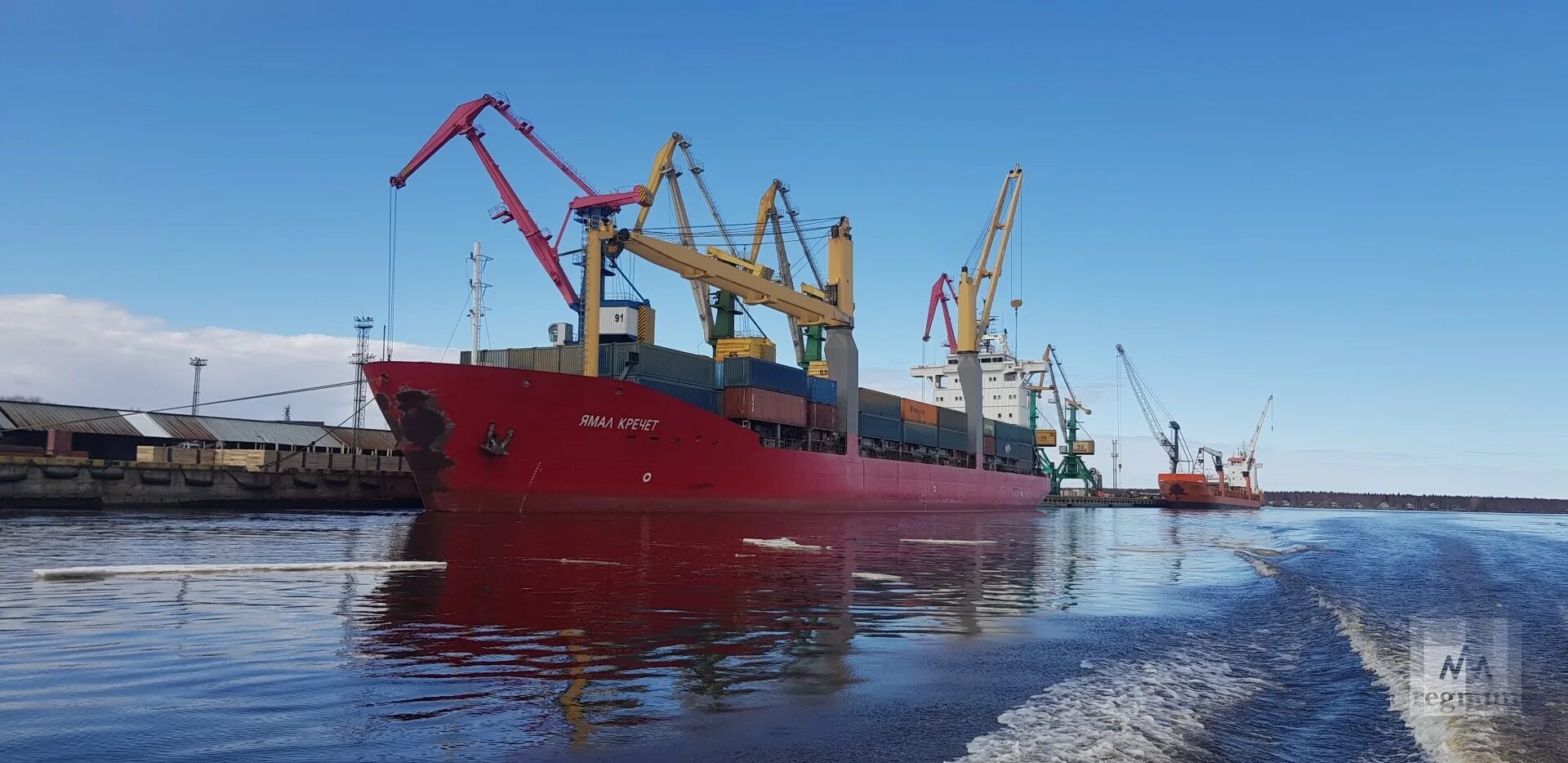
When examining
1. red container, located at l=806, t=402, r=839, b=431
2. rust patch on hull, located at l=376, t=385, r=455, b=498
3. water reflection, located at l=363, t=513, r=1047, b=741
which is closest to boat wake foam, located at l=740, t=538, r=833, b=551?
water reflection, located at l=363, t=513, r=1047, b=741

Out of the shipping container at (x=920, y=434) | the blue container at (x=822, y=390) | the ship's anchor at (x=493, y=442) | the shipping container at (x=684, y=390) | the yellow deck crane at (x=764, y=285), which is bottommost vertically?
the ship's anchor at (x=493, y=442)

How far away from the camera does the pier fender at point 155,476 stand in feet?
115

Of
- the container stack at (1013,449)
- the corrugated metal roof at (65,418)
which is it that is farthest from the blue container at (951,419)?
the corrugated metal roof at (65,418)

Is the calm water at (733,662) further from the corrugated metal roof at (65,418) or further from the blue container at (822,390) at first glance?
the corrugated metal roof at (65,418)

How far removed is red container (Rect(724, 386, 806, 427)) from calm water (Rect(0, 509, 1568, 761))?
64.8 ft

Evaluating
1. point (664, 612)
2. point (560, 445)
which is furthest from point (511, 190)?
point (664, 612)

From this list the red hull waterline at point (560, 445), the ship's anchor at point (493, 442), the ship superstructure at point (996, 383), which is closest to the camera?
the red hull waterline at point (560, 445)

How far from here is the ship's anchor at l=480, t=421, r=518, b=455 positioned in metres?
29.0

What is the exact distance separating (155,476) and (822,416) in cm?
2707

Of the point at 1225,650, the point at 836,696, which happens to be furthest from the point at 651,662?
the point at 1225,650

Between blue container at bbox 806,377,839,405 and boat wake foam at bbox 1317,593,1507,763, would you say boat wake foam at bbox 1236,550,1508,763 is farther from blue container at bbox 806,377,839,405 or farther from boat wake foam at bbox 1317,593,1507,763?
blue container at bbox 806,377,839,405

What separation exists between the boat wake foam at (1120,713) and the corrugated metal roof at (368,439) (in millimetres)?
53743

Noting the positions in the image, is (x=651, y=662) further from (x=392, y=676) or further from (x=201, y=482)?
(x=201, y=482)

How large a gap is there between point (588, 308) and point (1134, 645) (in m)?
25.8
